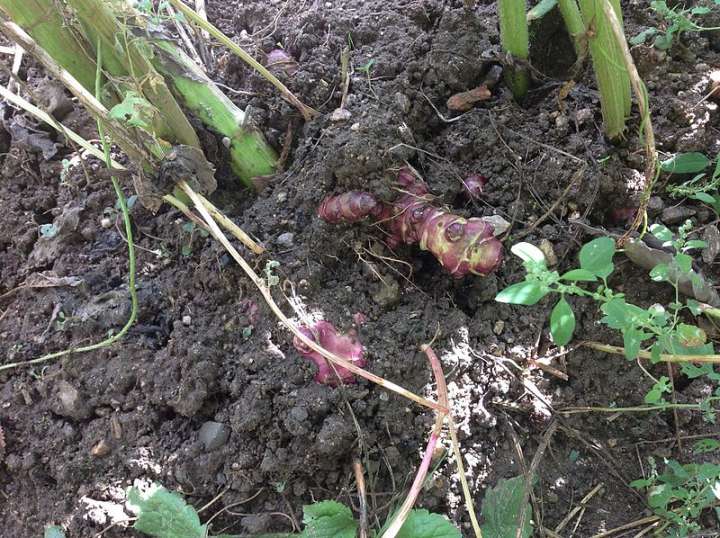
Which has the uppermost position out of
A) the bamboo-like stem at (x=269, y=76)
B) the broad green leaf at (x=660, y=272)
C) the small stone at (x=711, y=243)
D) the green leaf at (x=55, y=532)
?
the bamboo-like stem at (x=269, y=76)

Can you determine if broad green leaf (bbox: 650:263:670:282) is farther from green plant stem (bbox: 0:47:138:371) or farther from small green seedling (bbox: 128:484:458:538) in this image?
green plant stem (bbox: 0:47:138:371)

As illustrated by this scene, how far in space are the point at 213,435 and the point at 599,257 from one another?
88 cm

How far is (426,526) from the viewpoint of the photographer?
1063mm

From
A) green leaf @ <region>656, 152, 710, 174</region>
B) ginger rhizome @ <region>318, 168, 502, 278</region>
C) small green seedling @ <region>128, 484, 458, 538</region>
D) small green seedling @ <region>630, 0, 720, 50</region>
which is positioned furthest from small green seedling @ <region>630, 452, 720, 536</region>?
small green seedling @ <region>630, 0, 720, 50</region>

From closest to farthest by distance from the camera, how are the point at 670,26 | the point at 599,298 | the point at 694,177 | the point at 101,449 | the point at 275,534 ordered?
the point at 599,298 < the point at 275,534 < the point at 101,449 < the point at 694,177 < the point at 670,26

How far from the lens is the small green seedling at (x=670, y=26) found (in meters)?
1.40

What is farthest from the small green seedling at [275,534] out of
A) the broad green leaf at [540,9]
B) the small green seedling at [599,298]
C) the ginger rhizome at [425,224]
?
the broad green leaf at [540,9]

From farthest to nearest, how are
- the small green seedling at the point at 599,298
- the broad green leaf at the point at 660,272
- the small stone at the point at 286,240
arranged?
the small stone at the point at 286,240 < the broad green leaf at the point at 660,272 < the small green seedling at the point at 599,298

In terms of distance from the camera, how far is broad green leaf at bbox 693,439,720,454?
1109 millimetres

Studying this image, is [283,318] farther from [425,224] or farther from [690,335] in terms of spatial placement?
[690,335]

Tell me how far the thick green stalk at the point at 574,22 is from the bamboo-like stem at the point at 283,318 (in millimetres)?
932

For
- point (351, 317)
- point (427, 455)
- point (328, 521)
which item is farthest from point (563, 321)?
point (328, 521)

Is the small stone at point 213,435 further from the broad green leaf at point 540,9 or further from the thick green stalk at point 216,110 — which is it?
the broad green leaf at point 540,9

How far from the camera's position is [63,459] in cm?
127
